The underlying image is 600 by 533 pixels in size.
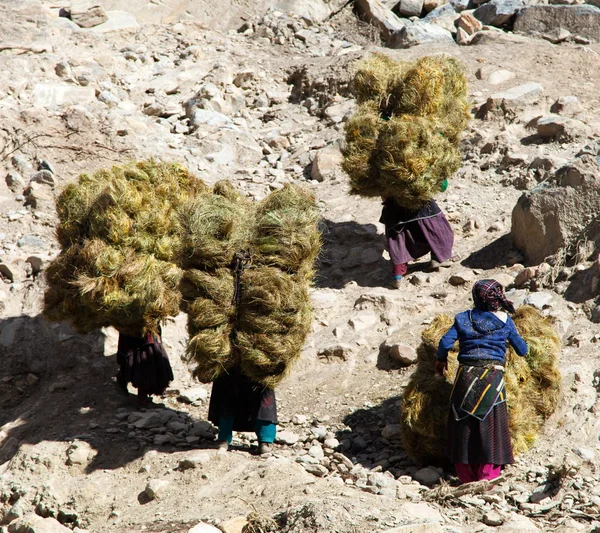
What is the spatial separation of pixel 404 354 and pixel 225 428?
1.78 metres

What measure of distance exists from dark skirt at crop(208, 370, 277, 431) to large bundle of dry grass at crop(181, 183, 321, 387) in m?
0.19

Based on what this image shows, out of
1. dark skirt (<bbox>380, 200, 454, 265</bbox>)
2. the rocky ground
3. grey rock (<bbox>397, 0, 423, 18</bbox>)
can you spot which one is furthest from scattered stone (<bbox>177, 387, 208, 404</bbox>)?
grey rock (<bbox>397, 0, 423, 18</bbox>)

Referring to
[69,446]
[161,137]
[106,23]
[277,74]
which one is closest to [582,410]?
[69,446]

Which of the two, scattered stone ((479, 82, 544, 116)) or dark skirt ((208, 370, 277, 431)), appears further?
scattered stone ((479, 82, 544, 116))

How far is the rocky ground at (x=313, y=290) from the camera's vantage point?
206 inches

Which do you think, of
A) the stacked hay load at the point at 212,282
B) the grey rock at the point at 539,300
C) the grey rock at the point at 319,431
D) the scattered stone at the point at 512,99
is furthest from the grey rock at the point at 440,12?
the stacked hay load at the point at 212,282

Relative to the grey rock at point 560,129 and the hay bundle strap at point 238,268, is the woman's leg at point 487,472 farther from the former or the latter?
the grey rock at point 560,129

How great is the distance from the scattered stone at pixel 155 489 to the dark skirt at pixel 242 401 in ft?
2.15

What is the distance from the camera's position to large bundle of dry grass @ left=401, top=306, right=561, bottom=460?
556 centimetres

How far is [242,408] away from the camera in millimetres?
5863

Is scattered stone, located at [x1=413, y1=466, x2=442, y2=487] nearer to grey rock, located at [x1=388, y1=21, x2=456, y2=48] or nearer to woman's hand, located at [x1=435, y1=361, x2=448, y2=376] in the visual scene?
woman's hand, located at [x1=435, y1=361, x2=448, y2=376]

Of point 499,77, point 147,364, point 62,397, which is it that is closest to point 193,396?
point 147,364

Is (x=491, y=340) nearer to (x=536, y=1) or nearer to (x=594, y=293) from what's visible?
(x=594, y=293)

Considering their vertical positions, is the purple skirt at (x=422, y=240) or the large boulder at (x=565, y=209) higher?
the large boulder at (x=565, y=209)
